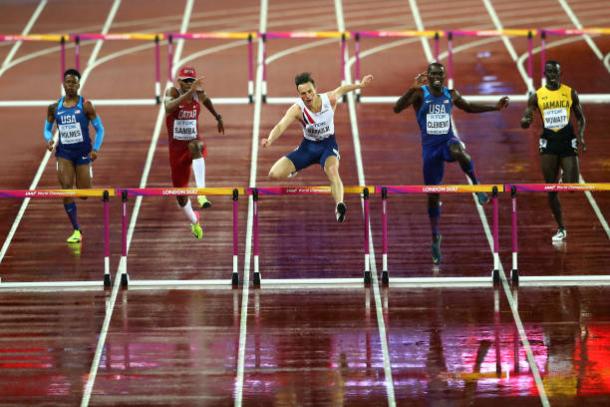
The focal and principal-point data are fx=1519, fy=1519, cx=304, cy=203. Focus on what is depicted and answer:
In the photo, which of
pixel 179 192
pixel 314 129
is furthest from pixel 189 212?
pixel 314 129

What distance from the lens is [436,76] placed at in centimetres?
1678

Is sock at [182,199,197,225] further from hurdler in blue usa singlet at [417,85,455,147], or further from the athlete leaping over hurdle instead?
hurdler in blue usa singlet at [417,85,455,147]

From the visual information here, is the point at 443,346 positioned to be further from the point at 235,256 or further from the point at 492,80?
the point at 492,80

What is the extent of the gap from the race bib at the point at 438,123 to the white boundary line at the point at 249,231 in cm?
240

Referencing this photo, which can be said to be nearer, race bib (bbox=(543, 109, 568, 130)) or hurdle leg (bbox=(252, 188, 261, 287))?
hurdle leg (bbox=(252, 188, 261, 287))

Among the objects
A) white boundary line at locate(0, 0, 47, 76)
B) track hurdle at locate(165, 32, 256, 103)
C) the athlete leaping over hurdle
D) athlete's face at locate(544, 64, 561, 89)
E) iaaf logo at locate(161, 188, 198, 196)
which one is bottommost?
iaaf logo at locate(161, 188, 198, 196)

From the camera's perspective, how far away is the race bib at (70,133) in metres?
17.4

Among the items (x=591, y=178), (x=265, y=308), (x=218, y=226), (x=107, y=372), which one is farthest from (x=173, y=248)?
(x=591, y=178)

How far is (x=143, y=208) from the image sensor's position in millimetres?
19391

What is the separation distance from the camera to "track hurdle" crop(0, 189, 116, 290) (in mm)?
16312

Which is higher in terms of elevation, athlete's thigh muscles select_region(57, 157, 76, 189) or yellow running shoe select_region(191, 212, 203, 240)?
athlete's thigh muscles select_region(57, 157, 76, 189)

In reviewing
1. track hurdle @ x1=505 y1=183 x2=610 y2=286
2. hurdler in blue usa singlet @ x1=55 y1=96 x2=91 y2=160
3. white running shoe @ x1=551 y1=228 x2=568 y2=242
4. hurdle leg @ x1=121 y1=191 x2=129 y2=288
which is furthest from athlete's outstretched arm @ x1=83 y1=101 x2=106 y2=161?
white running shoe @ x1=551 y1=228 x2=568 y2=242

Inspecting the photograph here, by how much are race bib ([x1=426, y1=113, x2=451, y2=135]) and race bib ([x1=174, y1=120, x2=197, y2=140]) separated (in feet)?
8.61

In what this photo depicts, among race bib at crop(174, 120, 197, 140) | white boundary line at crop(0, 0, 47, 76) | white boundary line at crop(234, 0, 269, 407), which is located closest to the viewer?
white boundary line at crop(234, 0, 269, 407)
